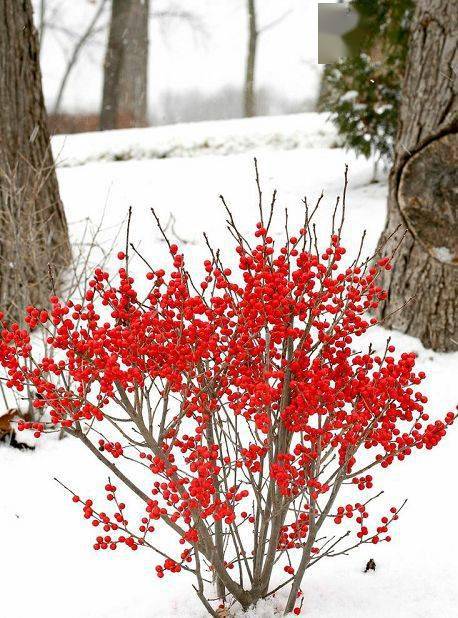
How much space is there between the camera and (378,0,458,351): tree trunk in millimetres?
4430

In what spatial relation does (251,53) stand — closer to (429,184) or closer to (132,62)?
(132,62)

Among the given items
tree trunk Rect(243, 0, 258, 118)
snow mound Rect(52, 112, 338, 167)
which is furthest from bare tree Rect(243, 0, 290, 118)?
snow mound Rect(52, 112, 338, 167)

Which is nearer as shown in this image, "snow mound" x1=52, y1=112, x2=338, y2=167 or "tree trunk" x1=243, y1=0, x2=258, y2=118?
"snow mound" x1=52, y1=112, x2=338, y2=167

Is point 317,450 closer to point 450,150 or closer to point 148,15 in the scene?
point 450,150

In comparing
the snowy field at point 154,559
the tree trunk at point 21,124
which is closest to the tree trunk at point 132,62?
the tree trunk at point 21,124

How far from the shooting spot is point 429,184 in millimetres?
4441

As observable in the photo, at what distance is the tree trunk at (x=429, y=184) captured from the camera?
4430 millimetres

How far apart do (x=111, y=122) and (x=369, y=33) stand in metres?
9.74

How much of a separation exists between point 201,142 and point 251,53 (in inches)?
A: 352

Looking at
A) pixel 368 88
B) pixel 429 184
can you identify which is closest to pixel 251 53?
pixel 368 88

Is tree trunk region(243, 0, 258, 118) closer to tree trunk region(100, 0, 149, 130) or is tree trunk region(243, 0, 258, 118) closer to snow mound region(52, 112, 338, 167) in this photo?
tree trunk region(100, 0, 149, 130)

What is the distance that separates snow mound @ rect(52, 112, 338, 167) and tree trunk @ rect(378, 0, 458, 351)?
225 inches

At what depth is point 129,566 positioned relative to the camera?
3.20 meters

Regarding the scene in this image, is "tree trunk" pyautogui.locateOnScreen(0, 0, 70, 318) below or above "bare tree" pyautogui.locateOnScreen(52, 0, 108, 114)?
below
